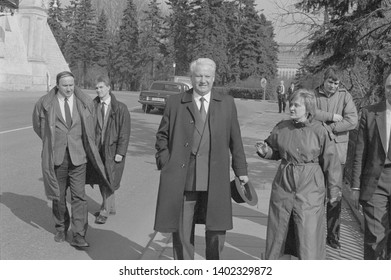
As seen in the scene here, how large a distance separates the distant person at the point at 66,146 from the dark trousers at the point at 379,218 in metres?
2.79

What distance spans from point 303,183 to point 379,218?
670 millimetres

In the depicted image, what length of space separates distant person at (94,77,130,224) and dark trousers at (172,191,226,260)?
83.1 inches

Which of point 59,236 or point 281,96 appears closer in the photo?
point 59,236

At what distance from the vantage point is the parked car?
2325cm

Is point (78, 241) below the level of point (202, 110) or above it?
below

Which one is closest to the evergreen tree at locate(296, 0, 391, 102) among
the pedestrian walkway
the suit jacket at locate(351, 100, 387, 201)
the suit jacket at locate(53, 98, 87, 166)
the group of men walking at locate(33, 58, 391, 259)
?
the pedestrian walkway

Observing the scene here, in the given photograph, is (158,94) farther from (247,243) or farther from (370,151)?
(370,151)

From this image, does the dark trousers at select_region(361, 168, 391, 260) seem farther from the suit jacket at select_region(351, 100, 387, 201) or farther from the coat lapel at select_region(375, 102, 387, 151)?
the coat lapel at select_region(375, 102, 387, 151)

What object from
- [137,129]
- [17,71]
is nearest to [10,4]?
[17,71]

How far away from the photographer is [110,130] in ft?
20.1

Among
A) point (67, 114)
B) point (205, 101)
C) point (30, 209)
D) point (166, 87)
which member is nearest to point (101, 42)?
point (166, 87)

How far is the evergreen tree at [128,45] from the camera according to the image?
A: 73312 millimetres

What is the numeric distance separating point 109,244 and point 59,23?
8097 centimetres

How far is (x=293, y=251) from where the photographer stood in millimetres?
3951
